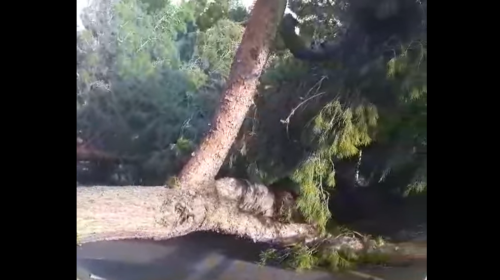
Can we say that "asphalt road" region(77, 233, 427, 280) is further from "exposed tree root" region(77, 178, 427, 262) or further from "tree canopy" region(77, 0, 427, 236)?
"tree canopy" region(77, 0, 427, 236)

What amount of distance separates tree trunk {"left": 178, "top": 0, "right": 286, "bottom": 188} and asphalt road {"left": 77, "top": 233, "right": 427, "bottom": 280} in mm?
136

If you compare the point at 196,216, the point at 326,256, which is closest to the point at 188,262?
the point at 196,216

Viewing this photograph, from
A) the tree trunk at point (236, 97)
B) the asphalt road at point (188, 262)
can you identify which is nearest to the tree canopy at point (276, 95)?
the tree trunk at point (236, 97)

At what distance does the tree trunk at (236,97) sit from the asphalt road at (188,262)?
0.14 meters

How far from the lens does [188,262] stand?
1.11 metres

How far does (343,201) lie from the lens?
45.3 inches

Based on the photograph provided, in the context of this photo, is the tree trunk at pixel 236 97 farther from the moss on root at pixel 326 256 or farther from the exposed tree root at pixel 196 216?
the moss on root at pixel 326 256

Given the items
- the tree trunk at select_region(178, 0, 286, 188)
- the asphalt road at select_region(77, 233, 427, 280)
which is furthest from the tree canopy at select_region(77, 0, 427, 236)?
the asphalt road at select_region(77, 233, 427, 280)

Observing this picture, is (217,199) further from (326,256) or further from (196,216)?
(326,256)

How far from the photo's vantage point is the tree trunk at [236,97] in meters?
1.11

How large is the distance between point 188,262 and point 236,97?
1.21 feet

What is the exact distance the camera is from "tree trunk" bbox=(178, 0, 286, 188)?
43.7 inches
